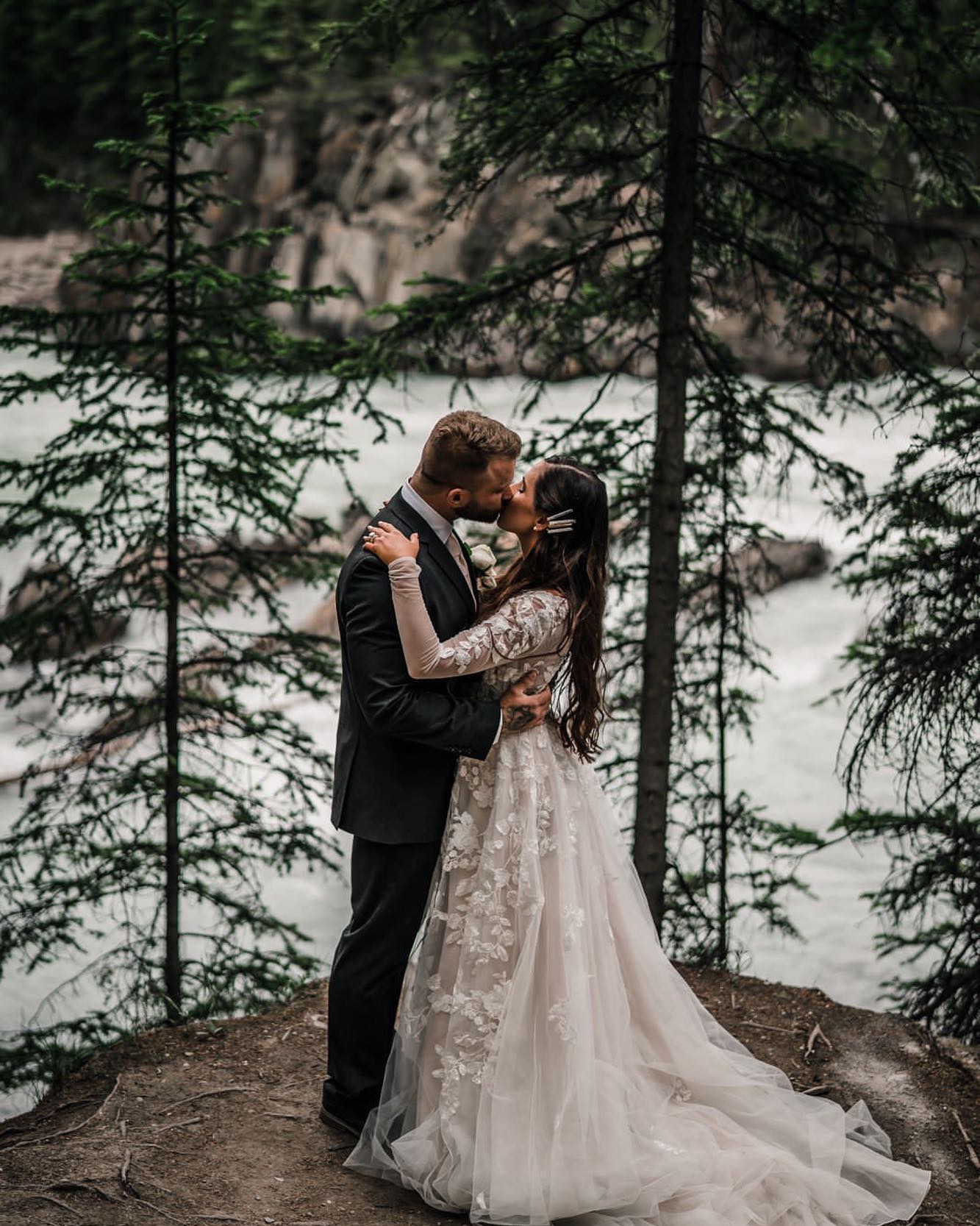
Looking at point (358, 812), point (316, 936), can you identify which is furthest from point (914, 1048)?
point (316, 936)

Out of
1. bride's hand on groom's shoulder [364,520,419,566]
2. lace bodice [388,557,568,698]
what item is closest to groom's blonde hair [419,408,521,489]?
bride's hand on groom's shoulder [364,520,419,566]

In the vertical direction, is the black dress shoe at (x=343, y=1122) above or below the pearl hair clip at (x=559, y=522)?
below

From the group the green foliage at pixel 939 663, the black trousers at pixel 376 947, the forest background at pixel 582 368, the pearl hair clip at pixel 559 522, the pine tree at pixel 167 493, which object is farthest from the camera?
the pine tree at pixel 167 493

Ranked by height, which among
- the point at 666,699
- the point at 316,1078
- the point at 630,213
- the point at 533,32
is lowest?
the point at 316,1078

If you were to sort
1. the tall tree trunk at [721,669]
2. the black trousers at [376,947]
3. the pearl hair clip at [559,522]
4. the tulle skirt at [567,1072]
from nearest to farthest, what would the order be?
the tulle skirt at [567,1072] → the pearl hair clip at [559,522] → the black trousers at [376,947] → the tall tree trunk at [721,669]

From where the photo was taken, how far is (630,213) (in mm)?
6367

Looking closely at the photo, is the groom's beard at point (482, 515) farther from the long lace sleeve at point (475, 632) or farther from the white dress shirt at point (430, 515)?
the long lace sleeve at point (475, 632)

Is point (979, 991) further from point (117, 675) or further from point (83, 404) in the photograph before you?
point (83, 404)

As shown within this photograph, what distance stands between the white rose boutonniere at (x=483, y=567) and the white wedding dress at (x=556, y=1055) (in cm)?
34

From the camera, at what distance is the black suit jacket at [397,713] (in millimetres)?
3992

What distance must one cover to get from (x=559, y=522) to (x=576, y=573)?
0.21 metres

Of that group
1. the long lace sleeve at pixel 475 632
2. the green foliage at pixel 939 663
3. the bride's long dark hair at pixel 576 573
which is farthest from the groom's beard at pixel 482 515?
the green foliage at pixel 939 663

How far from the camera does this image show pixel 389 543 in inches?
155

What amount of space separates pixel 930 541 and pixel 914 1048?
103 inches
